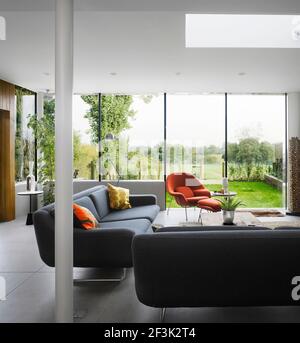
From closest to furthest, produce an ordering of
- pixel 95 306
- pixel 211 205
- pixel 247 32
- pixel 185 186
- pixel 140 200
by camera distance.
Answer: pixel 95 306, pixel 247 32, pixel 140 200, pixel 211 205, pixel 185 186

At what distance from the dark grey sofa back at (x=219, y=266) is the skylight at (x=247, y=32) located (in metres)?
2.95

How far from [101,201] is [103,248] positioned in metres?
1.80

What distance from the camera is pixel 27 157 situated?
7.89 meters

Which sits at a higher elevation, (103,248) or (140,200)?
(140,200)

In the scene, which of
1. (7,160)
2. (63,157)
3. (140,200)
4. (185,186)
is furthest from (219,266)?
(7,160)

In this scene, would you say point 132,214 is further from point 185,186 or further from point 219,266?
point 185,186

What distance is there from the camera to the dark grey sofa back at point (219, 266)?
2381 mm

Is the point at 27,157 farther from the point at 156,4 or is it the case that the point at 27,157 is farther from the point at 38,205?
the point at 156,4

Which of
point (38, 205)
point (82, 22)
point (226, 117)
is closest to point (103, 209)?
point (82, 22)

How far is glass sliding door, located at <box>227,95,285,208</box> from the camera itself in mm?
8289

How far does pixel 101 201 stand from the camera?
512 centimetres

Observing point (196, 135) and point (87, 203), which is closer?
point (87, 203)

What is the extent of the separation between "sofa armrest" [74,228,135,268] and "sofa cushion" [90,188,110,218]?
4.80 feet

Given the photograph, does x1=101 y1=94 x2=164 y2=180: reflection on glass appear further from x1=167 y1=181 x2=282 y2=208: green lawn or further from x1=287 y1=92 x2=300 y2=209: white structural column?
x1=287 y1=92 x2=300 y2=209: white structural column
